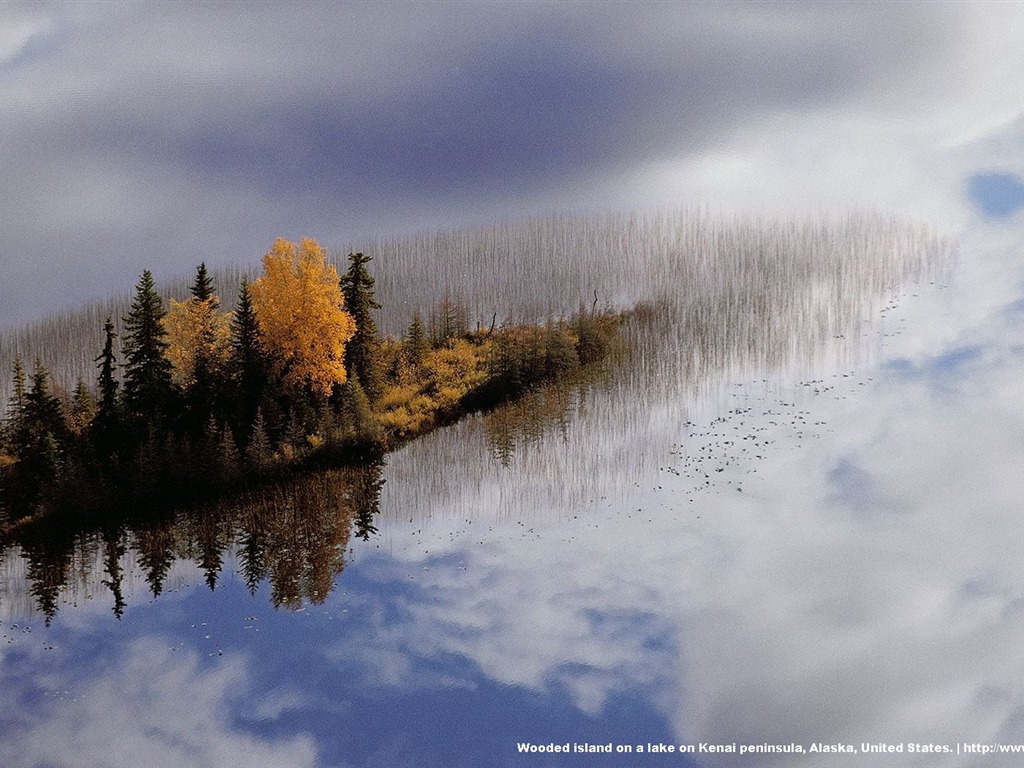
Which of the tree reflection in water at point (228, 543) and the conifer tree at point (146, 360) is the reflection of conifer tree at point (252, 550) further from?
the conifer tree at point (146, 360)

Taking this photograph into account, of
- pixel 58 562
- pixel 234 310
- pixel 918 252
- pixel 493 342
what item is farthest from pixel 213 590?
pixel 918 252

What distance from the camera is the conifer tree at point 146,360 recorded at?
40781mm

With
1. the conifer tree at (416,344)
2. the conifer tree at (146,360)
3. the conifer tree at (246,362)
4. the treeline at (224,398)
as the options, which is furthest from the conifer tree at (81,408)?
the conifer tree at (416,344)

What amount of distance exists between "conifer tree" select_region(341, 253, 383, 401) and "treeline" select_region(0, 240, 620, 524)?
0.16 ft

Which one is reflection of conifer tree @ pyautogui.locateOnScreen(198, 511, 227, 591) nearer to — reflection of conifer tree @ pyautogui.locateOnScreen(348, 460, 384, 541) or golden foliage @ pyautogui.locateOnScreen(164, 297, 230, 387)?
reflection of conifer tree @ pyautogui.locateOnScreen(348, 460, 384, 541)

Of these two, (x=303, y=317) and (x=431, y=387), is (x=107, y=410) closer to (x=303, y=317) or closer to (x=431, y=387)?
(x=303, y=317)

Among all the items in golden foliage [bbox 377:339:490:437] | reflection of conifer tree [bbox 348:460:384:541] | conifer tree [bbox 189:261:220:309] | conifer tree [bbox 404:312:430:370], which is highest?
conifer tree [bbox 189:261:220:309]

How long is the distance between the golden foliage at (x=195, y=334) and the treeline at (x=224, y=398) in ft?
0.16

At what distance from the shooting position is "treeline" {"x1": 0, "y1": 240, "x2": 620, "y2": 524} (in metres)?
38.9

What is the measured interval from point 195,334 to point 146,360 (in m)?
1.97

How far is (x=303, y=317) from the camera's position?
1684 inches

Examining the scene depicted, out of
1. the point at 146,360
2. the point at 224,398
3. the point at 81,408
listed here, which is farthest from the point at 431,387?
the point at 81,408

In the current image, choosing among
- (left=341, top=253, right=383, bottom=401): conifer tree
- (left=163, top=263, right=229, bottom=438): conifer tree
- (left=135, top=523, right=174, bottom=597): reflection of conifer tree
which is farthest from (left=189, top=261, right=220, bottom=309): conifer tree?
(left=135, top=523, right=174, bottom=597): reflection of conifer tree

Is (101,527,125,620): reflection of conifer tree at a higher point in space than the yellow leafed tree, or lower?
lower
